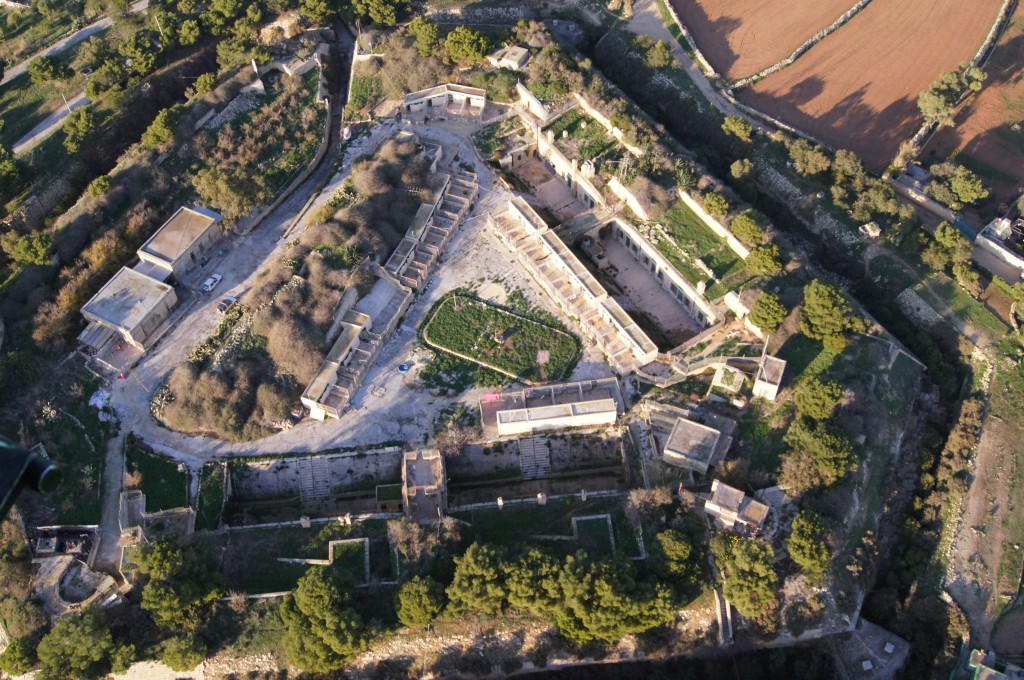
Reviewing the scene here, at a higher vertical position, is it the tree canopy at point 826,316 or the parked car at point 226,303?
the tree canopy at point 826,316

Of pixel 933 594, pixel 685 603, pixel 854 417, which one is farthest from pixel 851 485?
pixel 685 603

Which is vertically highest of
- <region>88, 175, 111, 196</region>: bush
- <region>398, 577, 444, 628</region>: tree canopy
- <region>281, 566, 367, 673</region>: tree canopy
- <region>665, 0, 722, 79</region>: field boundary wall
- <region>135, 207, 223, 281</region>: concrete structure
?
<region>665, 0, 722, 79</region>: field boundary wall

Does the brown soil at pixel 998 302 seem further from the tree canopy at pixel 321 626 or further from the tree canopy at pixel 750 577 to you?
the tree canopy at pixel 321 626

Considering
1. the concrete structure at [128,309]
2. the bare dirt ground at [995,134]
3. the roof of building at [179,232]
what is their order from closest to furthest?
the concrete structure at [128,309]
the roof of building at [179,232]
the bare dirt ground at [995,134]

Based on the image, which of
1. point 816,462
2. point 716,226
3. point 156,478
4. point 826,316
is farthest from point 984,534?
point 156,478

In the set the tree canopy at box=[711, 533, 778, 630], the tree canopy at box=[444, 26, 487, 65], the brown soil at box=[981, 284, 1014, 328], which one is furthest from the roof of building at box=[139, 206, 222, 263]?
the brown soil at box=[981, 284, 1014, 328]

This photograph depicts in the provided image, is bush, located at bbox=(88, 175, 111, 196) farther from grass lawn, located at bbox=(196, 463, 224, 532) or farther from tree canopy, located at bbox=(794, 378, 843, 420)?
tree canopy, located at bbox=(794, 378, 843, 420)

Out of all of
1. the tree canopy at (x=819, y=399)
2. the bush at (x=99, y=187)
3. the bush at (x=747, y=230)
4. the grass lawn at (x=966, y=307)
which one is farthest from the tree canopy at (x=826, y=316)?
the bush at (x=99, y=187)
